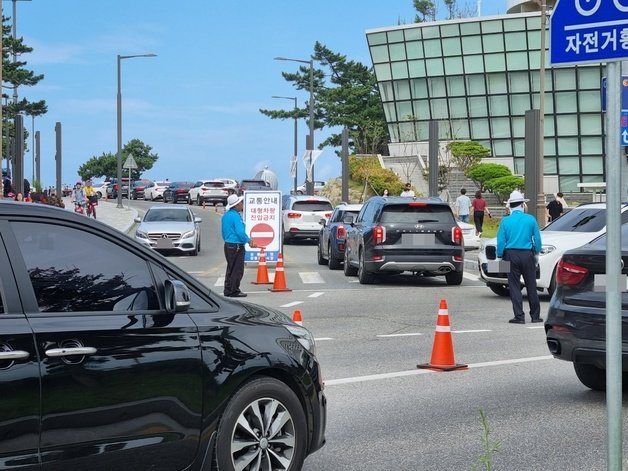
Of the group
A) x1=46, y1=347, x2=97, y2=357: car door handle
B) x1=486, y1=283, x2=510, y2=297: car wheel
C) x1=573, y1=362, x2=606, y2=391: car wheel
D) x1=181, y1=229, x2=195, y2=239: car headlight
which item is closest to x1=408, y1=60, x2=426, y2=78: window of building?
x1=181, y1=229, x2=195, y2=239: car headlight

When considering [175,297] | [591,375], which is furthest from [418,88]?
[175,297]

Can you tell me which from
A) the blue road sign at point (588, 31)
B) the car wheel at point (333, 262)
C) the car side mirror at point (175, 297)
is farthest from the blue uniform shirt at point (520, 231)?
the car wheel at point (333, 262)

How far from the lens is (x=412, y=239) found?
20.8 meters

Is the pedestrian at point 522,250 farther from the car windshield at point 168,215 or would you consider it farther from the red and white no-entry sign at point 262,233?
the car windshield at point 168,215

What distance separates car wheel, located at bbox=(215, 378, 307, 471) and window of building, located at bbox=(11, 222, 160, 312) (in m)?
0.70

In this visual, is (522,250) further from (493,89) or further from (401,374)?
(493,89)

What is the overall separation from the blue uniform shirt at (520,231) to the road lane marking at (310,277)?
7805 millimetres

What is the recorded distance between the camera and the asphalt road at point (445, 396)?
7055 millimetres

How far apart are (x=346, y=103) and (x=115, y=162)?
2469 inches

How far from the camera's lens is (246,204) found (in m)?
26.0

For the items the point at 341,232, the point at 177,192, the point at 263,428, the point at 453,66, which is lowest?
the point at 263,428

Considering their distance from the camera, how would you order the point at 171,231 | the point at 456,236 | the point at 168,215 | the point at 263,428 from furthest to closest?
1. the point at 168,215
2. the point at 171,231
3. the point at 456,236
4. the point at 263,428

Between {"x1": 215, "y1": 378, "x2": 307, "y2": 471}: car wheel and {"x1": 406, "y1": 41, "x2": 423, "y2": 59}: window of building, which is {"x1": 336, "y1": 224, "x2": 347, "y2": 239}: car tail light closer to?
{"x1": 215, "y1": 378, "x2": 307, "y2": 471}: car wheel

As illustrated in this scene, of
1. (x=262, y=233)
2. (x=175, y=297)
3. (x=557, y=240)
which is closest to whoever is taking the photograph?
(x=175, y=297)
